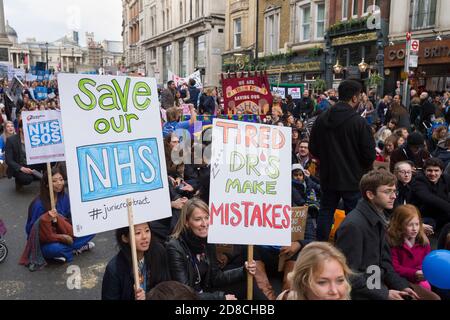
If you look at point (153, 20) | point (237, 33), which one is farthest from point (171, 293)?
Result: point (153, 20)

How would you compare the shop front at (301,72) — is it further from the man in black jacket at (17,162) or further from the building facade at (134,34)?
the building facade at (134,34)

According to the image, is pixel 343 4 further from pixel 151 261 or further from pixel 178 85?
pixel 151 261

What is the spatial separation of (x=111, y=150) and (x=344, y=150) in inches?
111

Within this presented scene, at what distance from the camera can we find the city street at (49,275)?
4098 millimetres

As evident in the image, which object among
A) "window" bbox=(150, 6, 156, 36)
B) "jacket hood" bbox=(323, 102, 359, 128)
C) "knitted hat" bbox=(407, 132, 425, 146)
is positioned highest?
"window" bbox=(150, 6, 156, 36)

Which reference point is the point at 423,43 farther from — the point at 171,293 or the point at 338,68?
the point at 171,293

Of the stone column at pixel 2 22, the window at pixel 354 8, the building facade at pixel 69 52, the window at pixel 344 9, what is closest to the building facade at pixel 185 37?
the window at pixel 344 9

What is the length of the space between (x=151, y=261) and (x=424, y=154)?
16.1 feet

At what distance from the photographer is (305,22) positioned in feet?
78.2

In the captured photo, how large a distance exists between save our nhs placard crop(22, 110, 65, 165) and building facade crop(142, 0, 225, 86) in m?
21.3

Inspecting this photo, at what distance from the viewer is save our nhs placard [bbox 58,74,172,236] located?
8.52 feet

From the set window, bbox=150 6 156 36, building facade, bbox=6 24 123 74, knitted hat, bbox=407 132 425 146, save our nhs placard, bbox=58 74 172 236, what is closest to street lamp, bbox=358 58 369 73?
knitted hat, bbox=407 132 425 146

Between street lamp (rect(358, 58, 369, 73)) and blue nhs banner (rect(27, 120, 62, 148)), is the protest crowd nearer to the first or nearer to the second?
blue nhs banner (rect(27, 120, 62, 148))

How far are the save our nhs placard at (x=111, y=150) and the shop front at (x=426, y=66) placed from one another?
15284 millimetres
